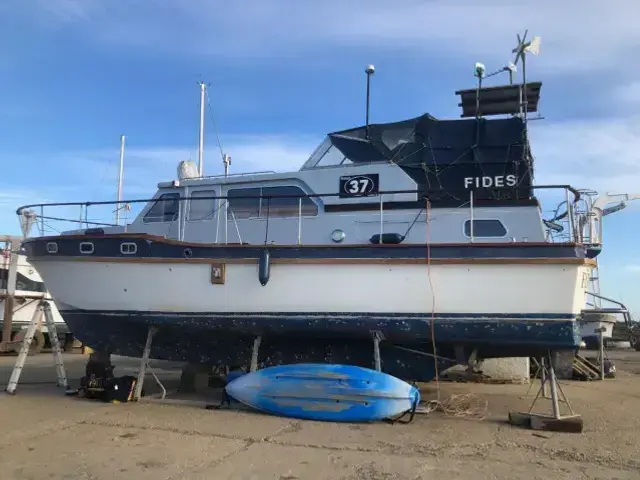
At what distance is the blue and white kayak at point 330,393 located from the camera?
6.78 m

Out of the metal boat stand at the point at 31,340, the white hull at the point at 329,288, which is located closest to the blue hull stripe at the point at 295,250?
the white hull at the point at 329,288

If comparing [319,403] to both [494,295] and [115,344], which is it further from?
[115,344]

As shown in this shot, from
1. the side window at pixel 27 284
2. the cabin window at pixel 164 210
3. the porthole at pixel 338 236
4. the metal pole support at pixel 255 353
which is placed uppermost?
the cabin window at pixel 164 210

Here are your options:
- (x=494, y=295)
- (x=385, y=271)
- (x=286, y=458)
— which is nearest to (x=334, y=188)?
(x=385, y=271)

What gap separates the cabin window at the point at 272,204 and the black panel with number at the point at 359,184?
1.84 ft

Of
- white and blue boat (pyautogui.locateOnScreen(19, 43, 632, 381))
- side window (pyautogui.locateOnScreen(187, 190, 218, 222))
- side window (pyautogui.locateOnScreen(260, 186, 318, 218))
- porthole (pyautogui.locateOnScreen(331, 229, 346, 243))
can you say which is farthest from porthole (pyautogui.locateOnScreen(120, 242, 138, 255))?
porthole (pyautogui.locateOnScreen(331, 229, 346, 243))

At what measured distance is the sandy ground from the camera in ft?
15.7

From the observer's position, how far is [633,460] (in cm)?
534

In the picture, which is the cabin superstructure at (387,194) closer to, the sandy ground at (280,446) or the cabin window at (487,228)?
the cabin window at (487,228)

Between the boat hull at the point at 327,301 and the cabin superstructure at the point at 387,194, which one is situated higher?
the cabin superstructure at the point at 387,194

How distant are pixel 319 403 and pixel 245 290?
1886 millimetres

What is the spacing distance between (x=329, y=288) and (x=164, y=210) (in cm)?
366

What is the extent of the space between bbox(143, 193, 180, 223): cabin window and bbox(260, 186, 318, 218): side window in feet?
5.38

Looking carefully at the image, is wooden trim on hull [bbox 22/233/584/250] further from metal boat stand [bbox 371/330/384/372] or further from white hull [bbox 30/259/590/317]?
metal boat stand [bbox 371/330/384/372]
